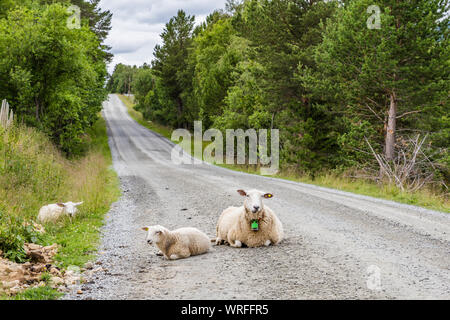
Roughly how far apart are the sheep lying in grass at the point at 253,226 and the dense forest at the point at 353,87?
1078 cm

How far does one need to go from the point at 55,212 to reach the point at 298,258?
22.3ft

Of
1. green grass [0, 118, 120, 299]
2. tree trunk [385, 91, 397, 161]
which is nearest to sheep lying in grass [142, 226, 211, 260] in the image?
green grass [0, 118, 120, 299]

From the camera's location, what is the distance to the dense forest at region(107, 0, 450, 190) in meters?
18.7

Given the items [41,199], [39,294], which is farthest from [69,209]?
[39,294]

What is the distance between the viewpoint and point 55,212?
35.9 ft

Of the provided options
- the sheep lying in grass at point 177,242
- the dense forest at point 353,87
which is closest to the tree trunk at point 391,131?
the dense forest at point 353,87

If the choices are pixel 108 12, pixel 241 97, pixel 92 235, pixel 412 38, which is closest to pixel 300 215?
pixel 92 235

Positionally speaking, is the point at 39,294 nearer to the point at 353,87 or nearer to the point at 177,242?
the point at 177,242

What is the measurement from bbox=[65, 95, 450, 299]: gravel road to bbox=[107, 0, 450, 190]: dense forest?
6.71 meters

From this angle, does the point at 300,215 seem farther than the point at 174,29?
No

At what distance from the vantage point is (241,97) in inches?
1471
